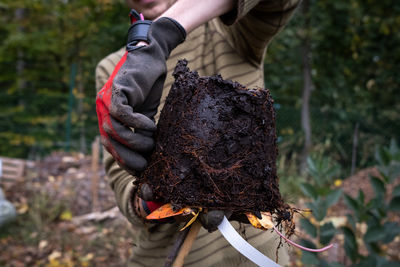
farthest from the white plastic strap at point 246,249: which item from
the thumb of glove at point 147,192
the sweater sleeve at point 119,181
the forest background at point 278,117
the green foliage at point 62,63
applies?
the green foliage at point 62,63

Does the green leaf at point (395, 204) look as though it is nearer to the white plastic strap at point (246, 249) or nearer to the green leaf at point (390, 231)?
the green leaf at point (390, 231)

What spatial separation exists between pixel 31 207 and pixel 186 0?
4739 millimetres

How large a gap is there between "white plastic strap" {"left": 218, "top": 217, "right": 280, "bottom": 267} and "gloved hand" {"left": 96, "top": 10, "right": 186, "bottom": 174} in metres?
0.36

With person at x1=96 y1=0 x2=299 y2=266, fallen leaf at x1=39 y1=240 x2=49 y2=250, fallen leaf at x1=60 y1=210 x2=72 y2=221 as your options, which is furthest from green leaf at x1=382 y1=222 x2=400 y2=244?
fallen leaf at x1=60 y1=210 x2=72 y2=221

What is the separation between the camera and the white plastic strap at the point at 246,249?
3.04 ft

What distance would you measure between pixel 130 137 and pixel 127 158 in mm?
85

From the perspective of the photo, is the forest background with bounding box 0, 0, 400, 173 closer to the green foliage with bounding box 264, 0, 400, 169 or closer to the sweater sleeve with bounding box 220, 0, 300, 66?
the green foliage with bounding box 264, 0, 400, 169

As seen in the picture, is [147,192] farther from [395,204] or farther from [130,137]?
[395,204]

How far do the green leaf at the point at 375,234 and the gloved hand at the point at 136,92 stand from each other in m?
1.38

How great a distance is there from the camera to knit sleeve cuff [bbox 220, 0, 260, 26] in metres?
1.11

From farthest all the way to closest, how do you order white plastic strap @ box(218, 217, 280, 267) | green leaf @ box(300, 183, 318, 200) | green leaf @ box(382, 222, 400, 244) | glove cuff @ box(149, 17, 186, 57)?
green leaf @ box(300, 183, 318, 200), green leaf @ box(382, 222, 400, 244), glove cuff @ box(149, 17, 186, 57), white plastic strap @ box(218, 217, 280, 267)

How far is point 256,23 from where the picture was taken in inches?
54.1

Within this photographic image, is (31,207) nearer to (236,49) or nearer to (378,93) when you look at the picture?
(236,49)

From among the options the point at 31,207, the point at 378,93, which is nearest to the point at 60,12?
the point at 31,207
